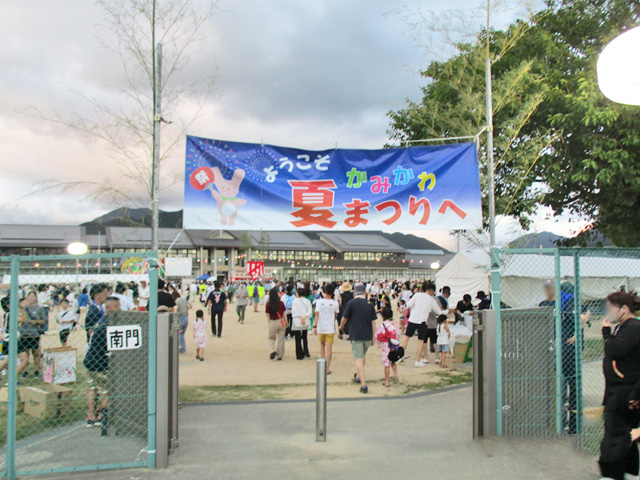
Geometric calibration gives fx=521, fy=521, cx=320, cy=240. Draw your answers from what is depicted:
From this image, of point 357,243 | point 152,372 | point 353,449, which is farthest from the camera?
point 357,243

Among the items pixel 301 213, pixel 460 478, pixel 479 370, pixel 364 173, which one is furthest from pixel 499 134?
pixel 460 478

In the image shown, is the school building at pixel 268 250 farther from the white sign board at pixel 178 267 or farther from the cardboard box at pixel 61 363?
the cardboard box at pixel 61 363

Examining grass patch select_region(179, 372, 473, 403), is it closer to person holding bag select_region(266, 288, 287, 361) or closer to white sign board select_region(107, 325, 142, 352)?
person holding bag select_region(266, 288, 287, 361)

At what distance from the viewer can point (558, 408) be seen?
6.19 meters

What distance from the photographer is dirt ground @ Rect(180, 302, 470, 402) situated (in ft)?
29.4

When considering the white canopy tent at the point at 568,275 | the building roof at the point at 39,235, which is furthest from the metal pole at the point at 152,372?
the building roof at the point at 39,235

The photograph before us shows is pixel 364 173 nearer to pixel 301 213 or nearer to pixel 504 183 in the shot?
pixel 301 213

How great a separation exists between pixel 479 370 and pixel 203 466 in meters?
3.24

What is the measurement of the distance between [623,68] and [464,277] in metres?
17.6

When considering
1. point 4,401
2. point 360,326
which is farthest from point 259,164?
point 4,401

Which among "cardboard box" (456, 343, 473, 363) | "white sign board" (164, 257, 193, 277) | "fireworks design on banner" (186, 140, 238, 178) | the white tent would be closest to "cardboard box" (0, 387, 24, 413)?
"fireworks design on banner" (186, 140, 238, 178)

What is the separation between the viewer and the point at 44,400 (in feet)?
22.2

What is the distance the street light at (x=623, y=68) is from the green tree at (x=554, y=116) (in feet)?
18.2

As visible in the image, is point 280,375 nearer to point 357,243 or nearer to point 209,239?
point 209,239
